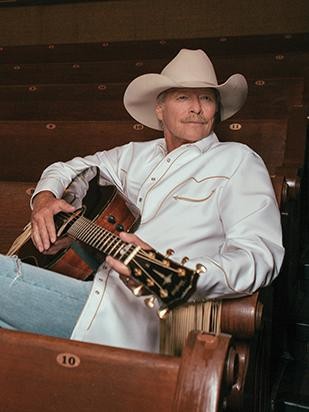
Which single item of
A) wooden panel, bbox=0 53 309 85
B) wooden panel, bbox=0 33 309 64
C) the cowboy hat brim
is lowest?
the cowboy hat brim

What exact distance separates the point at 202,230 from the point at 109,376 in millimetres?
366

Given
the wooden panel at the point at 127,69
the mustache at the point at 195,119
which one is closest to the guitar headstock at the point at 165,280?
the mustache at the point at 195,119

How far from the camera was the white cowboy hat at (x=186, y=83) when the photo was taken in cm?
105

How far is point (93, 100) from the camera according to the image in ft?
6.00

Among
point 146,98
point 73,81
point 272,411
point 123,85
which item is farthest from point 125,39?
point 272,411

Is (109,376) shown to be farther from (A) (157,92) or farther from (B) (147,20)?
(B) (147,20)

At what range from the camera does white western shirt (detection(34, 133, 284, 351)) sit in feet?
2.54

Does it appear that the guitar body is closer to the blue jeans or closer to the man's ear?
the blue jeans

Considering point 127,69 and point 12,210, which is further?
point 127,69

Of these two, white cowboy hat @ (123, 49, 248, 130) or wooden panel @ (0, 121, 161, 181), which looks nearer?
white cowboy hat @ (123, 49, 248, 130)

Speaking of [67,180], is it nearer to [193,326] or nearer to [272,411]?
[193,326]

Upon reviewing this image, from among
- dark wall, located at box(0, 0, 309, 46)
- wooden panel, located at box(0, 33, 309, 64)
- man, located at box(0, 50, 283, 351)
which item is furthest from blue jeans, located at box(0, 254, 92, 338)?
dark wall, located at box(0, 0, 309, 46)

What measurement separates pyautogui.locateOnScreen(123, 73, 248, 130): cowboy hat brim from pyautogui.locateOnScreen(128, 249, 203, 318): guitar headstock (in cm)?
49

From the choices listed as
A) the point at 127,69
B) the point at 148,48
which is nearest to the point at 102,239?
the point at 127,69
